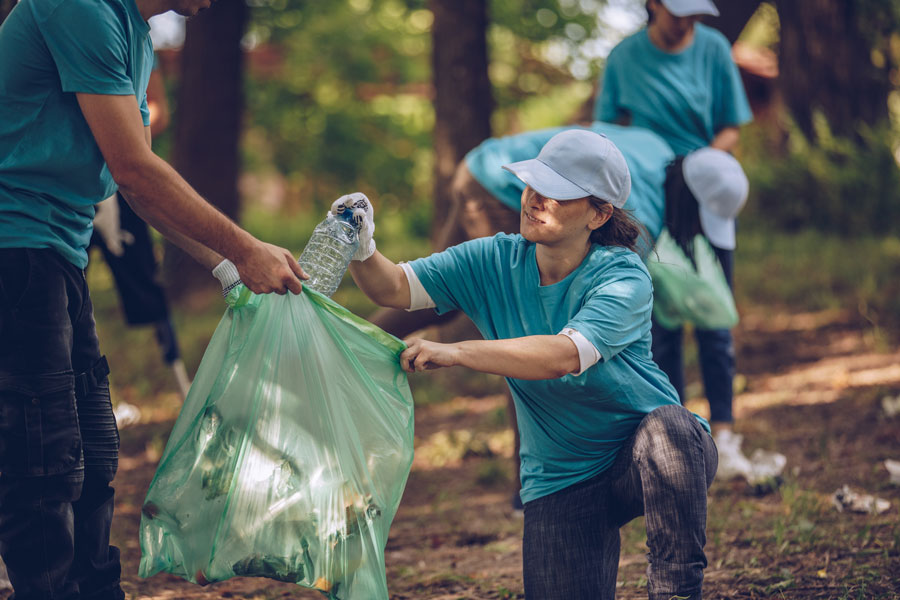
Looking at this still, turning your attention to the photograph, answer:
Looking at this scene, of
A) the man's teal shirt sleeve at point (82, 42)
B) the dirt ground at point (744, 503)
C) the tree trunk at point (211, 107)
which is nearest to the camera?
the man's teal shirt sleeve at point (82, 42)

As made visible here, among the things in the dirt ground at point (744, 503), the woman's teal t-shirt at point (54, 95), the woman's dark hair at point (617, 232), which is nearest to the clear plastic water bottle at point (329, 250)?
the woman's teal t-shirt at point (54, 95)

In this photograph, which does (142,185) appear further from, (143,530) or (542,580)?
(542,580)

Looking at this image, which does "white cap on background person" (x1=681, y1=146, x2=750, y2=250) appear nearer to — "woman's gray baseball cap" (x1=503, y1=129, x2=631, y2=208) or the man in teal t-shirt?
"woman's gray baseball cap" (x1=503, y1=129, x2=631, y2=208)

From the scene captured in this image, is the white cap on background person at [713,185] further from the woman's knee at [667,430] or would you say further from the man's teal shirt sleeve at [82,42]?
the man's teal shirt sleeve at [82,42]

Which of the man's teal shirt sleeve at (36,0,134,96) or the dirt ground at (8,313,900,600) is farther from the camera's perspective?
the dirt ground at (8,313,900,600)

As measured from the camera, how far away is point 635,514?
2400 mm

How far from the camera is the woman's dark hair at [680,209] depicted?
→ 3420 millimetres

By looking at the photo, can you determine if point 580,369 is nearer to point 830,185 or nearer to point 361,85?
point 830,185

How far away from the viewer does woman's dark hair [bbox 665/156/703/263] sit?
342 centimetres

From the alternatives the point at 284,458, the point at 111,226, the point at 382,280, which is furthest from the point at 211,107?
the point at 284,458

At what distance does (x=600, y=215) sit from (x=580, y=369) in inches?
17.4

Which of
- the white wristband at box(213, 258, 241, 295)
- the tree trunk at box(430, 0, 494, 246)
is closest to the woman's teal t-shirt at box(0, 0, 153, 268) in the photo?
the white wristband at box(213, 258, 241, 295)

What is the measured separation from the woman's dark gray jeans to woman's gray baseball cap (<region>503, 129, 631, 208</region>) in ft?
1.84

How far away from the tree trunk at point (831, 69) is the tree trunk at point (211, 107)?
5.19 m
